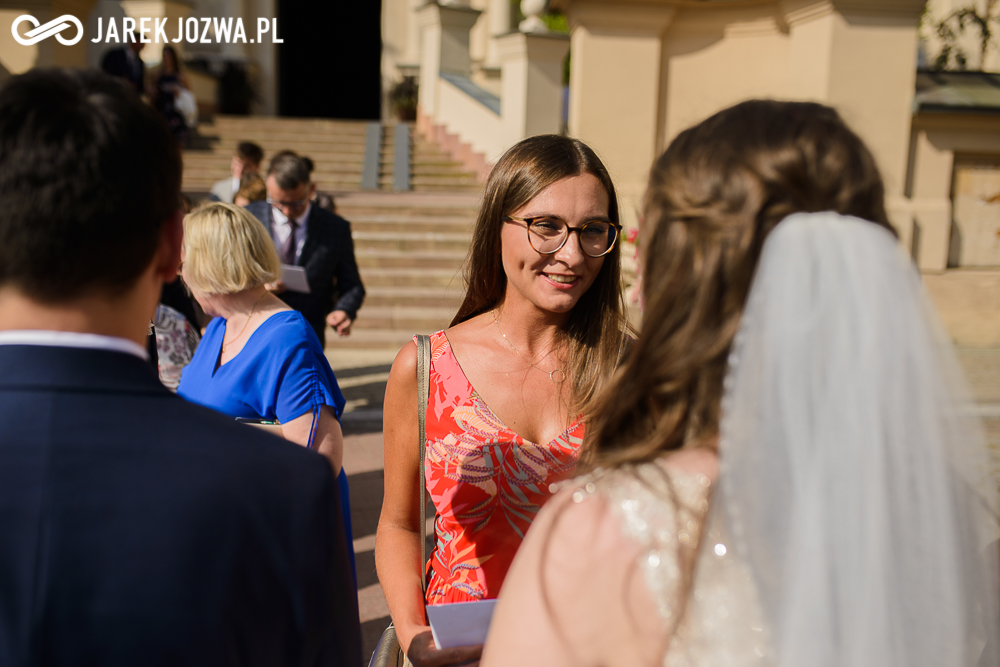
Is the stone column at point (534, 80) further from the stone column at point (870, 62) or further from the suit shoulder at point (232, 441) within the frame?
the suit shoulder at point (232, 441)

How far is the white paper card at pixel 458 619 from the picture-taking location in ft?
4.57

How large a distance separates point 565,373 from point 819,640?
4.01 ft

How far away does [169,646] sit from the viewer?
3.28 feet

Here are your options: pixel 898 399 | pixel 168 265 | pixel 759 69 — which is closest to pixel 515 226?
pixel 168 265

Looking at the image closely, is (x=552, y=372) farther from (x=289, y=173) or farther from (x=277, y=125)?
(x=277, y=125)

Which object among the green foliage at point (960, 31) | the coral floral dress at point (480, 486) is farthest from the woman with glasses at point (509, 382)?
the green foliage at point (960, 31)

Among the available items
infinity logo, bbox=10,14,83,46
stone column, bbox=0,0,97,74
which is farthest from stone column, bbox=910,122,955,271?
stone column, bbox=0,0,97,74

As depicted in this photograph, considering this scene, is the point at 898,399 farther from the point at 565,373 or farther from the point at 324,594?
the point at 565,373

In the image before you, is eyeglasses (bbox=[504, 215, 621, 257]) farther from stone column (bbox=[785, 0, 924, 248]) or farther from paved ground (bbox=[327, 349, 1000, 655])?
stone column (bbox=[785, 0, 924, 248])

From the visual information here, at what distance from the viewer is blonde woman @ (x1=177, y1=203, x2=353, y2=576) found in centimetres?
257

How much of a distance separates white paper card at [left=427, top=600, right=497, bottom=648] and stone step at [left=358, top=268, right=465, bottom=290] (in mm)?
8099

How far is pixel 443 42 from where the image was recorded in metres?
15.4

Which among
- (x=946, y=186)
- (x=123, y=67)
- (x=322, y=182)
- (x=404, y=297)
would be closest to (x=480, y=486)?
(x=404, y=297)

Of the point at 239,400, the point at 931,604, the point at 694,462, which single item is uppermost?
the point at 694,462
